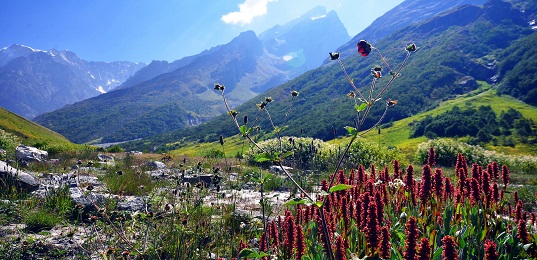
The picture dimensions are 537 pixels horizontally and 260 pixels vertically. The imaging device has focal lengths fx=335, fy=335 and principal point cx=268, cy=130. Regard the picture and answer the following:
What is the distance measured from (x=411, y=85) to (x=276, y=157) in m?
160

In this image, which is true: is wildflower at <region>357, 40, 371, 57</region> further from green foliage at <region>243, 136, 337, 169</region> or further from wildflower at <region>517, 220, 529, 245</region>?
green foliage at <region>243, 136, 337, 169</region>

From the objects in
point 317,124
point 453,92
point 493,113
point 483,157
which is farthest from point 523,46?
point 483,157

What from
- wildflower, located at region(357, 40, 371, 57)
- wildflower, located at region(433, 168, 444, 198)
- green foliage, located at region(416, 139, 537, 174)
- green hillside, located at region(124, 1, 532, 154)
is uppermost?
green hillside, located at region(124, 1, 532, 154)

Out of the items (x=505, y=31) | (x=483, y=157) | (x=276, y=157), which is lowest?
(x=483, y=157)

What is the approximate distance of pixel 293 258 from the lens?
3.46 metres

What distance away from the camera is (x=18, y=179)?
7.86 metres

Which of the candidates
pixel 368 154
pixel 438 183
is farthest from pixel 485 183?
pixel 368 154

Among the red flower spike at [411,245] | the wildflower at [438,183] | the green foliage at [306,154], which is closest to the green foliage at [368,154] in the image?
the green foliage at [306,154]

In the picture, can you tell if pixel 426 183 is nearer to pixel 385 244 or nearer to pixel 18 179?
pixel 385 244

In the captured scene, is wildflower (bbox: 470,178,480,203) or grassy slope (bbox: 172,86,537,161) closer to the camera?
wildflower (bbox: 470,178,480,203)

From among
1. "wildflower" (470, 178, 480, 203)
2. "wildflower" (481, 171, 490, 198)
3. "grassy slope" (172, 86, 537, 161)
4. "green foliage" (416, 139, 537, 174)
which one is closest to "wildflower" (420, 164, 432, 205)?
"wildflower" (470, 178, 480, 203)

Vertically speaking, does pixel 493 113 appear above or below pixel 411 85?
below

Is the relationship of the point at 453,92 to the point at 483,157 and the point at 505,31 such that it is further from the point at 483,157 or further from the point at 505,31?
the point at 483,157

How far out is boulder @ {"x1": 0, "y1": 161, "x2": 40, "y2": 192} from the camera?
7.81 m
